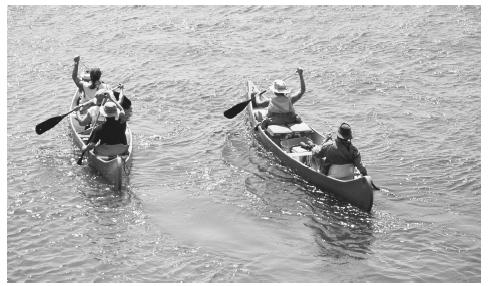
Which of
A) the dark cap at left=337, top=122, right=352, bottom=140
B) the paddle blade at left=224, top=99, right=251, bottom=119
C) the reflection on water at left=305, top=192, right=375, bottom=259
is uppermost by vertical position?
the dark cap at left=337, top=122, right=352, bottom=140

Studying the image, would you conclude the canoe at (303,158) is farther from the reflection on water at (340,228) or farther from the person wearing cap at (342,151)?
the person wearing cap at (342,151)

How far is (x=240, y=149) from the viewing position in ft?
61.9

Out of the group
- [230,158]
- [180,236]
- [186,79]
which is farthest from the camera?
[186,79]

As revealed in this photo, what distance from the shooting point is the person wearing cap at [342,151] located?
14969 millimetres

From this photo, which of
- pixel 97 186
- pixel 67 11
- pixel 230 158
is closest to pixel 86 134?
pixel 97 186

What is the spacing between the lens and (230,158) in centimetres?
1836

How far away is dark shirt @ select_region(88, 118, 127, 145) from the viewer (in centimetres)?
1636

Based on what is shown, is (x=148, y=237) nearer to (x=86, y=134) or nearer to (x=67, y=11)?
(x=86, y=134)

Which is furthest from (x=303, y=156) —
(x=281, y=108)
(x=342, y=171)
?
(x=281, y=108)

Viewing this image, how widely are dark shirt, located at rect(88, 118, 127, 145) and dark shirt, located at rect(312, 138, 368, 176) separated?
4.92 metres

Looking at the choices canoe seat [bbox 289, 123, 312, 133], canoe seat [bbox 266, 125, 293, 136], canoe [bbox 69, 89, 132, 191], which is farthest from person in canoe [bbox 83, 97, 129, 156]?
canoe seat [bbox 289, 123, 312, 133]

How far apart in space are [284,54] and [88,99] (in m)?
9.14

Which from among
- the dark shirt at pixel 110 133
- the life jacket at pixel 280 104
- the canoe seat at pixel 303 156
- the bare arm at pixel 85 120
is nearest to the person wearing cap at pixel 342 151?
the canoe seat at pixel 303 156

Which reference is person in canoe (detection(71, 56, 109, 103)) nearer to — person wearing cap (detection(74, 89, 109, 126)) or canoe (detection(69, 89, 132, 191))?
person wearing cap (detection(74, 89, 109, 126))
